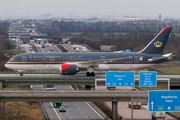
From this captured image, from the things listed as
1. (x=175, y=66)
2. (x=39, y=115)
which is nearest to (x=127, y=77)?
(x=39, y=115)

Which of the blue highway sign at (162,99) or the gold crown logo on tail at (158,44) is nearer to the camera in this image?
the blue highway sign at (162,99)

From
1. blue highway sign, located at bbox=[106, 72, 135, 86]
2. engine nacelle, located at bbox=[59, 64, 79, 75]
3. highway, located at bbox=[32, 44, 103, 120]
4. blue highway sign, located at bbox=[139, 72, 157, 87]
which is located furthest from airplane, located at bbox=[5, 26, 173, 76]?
blue highway sign, located at bbox=[139, 72, 157, 87]

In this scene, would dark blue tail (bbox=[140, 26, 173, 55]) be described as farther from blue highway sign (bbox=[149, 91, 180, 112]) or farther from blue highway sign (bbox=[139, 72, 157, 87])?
blue highway sign (bbox=[149, 91, 180, 112])

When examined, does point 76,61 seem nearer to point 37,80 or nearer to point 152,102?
point 37,80

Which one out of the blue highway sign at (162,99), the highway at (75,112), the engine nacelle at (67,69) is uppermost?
the engine nacelle at (67,69)

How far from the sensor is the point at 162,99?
174ft

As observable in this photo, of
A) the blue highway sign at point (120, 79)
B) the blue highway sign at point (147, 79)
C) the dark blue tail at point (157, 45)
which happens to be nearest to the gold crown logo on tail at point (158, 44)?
the dark blue tail at point (157, 45)

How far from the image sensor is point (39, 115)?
77.2 meters

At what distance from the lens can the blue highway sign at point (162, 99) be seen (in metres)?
53.0

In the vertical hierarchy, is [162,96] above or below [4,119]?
above

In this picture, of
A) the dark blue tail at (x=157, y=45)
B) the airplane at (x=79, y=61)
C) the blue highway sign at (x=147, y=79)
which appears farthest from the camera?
the dark blue tail at (x=157, y=45)

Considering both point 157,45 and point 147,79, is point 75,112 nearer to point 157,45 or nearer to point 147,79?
point 147,79

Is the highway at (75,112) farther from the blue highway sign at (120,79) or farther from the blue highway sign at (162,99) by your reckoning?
the blue highway sign at (162,99)

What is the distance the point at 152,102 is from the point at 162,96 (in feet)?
6.28
